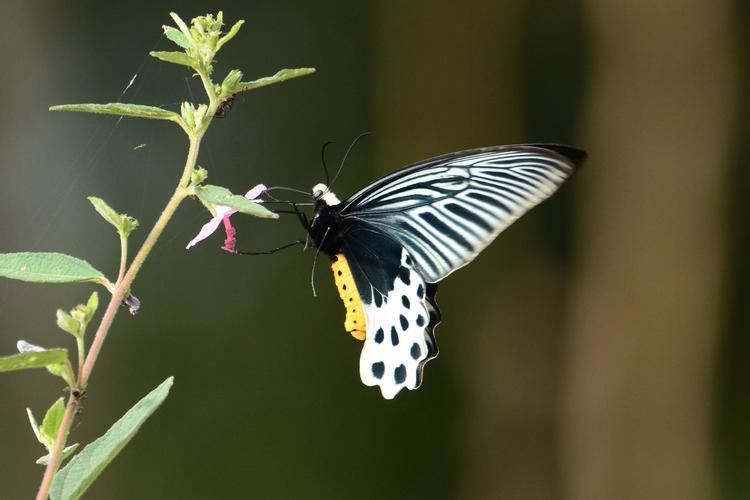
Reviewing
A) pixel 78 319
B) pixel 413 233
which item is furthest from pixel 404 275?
pixel 78 319

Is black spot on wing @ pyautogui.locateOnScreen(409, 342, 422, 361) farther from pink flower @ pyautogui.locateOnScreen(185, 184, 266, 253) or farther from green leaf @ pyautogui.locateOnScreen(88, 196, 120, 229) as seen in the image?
green leaf @ pyautogui.locateOnScreen(88, 196, 120, 229)

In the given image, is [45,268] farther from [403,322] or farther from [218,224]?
[403,322]

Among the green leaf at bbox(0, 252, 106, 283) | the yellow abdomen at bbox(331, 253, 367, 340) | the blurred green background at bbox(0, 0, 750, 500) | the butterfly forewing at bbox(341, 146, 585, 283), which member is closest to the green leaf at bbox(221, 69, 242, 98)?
the green leaf at bbox(0, 252, 106, 283)

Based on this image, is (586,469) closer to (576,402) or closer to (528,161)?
(576,402)

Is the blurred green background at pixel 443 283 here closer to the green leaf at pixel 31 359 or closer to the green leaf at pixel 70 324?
the green leaf at pixel 70 324

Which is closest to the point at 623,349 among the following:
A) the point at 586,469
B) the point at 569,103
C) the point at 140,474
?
the point at 586,469

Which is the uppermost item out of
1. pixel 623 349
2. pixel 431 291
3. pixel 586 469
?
pixel 431 291
